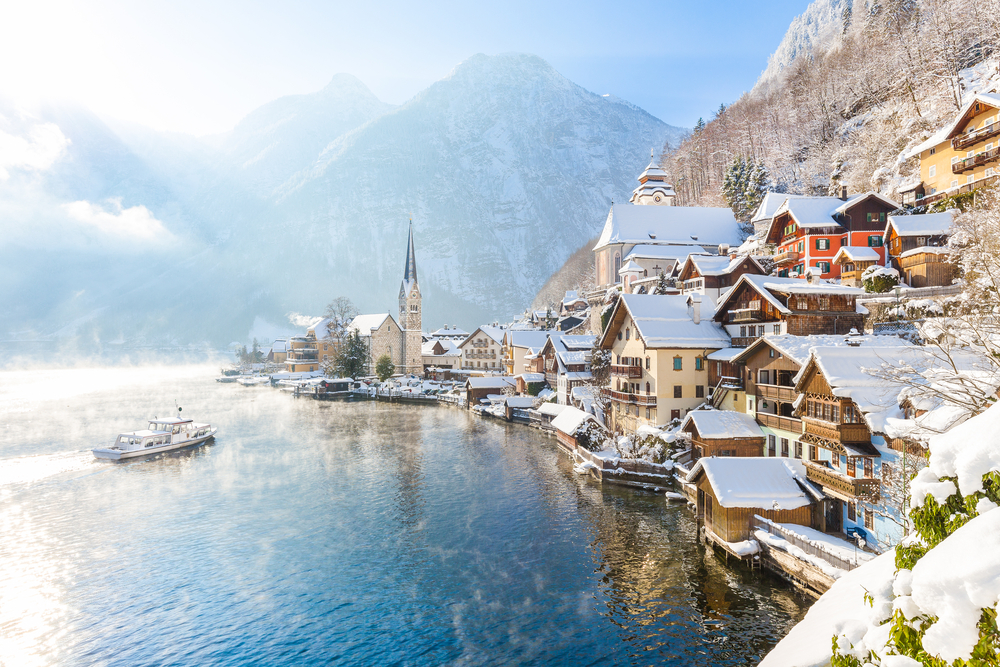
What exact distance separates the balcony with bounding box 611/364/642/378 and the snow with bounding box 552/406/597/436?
5.31m

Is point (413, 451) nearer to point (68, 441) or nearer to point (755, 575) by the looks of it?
point (755, 575)

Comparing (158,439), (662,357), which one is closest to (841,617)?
(662,357)

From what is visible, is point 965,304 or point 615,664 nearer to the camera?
point 615,664

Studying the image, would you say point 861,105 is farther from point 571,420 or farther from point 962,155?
point 571,420

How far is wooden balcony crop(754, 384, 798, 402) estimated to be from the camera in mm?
27416

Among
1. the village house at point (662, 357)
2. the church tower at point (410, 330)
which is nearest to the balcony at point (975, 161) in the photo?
the village house at point (662, 357)

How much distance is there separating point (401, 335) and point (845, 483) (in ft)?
361

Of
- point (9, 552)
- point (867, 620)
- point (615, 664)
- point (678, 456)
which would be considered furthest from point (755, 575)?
point (9, 552)

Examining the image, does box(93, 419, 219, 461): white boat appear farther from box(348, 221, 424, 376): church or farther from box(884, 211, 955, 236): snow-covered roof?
box(884, 211, 955, 236): snow-covered roof

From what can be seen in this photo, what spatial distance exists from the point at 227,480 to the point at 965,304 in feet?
162

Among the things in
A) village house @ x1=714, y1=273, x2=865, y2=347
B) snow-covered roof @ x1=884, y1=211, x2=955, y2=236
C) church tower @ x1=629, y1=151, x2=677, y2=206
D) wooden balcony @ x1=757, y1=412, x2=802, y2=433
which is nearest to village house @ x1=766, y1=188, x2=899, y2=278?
snow-covered roof @ x1=884, y1=211, x2=955, y2=236

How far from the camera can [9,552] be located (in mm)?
27109

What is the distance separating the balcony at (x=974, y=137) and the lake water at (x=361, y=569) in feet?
111

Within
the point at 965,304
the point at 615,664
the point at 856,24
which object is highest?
the point at 856,24
